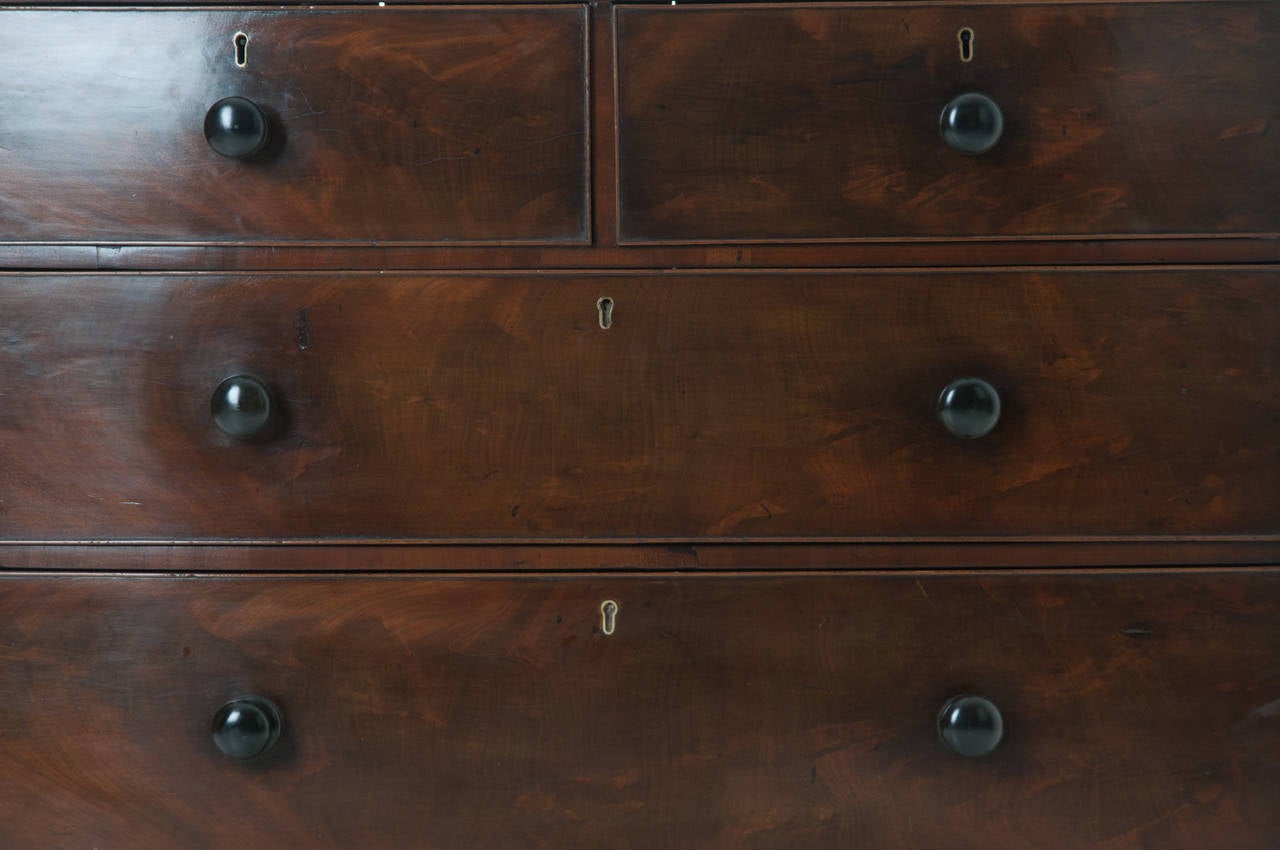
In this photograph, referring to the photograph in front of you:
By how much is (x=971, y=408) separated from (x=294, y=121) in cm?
54

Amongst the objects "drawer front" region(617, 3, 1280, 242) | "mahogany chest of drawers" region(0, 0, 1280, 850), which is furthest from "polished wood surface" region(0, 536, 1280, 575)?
"drawer front" region(617, 3, 1280, 242)

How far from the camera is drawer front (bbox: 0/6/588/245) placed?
78 cm

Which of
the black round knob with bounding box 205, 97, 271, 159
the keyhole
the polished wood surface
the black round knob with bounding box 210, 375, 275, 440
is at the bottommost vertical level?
the keyhole

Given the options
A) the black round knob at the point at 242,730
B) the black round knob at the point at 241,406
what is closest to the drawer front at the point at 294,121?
the black round knob at the point at 241,406

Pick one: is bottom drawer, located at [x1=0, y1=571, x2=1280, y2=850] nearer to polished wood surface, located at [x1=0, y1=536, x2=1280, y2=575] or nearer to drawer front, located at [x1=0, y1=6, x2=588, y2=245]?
polished wood surface, located at [x1=0, y1=536, x2=1280, y2=575]

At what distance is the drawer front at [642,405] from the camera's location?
78 cm

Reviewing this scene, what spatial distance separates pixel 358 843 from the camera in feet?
2.64

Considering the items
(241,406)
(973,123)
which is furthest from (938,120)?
(241,406)

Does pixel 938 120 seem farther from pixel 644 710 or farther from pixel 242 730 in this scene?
pixel 242 730

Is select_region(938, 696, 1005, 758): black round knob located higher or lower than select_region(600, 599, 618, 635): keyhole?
lower

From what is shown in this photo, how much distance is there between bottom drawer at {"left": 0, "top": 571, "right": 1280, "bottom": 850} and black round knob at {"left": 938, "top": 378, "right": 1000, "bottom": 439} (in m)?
0.12

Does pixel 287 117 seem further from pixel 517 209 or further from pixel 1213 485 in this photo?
pixel 1213 485

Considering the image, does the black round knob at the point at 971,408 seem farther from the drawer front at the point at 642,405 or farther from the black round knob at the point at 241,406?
the black round knob at the point at 241,406

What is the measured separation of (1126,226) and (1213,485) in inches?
8.0
